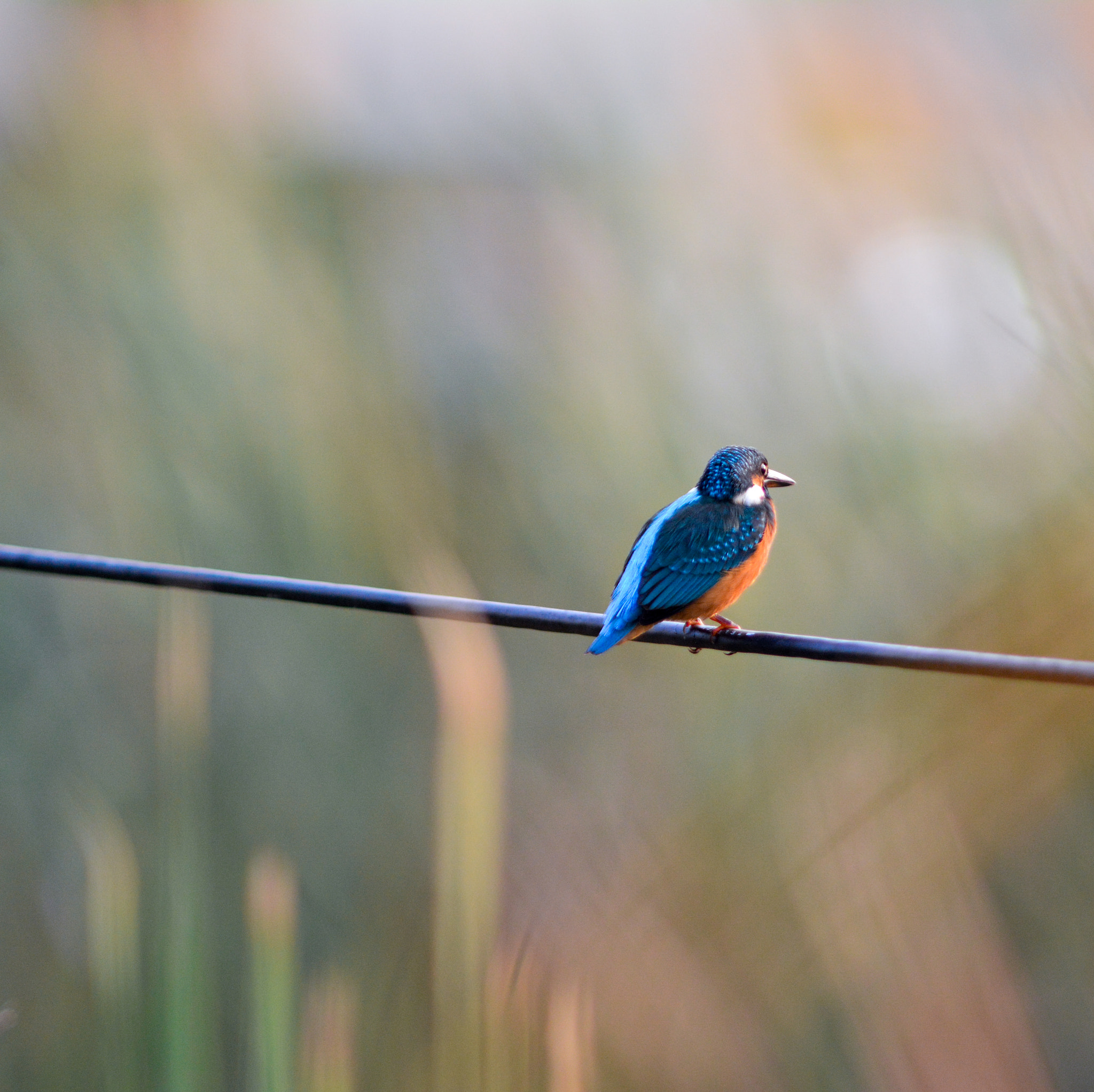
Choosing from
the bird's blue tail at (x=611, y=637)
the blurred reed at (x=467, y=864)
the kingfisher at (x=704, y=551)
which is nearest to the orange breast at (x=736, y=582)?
the kingfisher at (x=704, y=551)

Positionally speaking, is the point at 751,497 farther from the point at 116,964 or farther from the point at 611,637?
the point at 116,964

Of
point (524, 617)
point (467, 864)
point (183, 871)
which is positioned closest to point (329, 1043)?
point (467, 864)

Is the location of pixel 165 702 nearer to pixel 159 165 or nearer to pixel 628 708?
pixel 628 708

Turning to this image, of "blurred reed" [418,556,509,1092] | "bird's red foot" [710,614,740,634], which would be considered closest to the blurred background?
"blurred reed" [418,556,509,1092]

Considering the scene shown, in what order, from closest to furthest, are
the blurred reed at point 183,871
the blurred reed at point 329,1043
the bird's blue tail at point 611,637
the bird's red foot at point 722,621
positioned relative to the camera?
the blurred reed at point 329,1043 → the blurred reed at point 183,871 → the bird's blue tail at point 611,637 → the bird's red foot at point 722,621

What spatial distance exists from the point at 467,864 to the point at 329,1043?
0.56ft

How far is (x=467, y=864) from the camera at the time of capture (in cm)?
90

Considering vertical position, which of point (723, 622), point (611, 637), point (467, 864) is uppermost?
point (723, 622)

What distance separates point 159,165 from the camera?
2.31 m

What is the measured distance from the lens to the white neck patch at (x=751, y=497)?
1.77 metres

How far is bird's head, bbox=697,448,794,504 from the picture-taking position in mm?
1780

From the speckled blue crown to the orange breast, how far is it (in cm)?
8

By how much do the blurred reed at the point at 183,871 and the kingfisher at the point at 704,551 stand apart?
59 centimetres

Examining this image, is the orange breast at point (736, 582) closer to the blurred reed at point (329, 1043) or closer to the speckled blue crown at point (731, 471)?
the speckled blue crown at point (731, 471)
